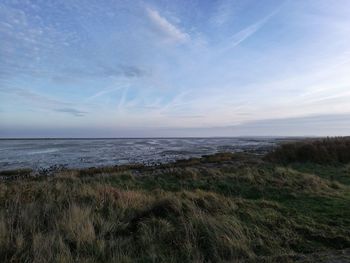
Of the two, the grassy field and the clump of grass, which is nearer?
the grassy field

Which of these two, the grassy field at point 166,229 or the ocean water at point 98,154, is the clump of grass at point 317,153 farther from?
the grassy field at point 166,229

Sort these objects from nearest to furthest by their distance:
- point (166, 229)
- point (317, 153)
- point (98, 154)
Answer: point (166, 229), point (317, 153), point (98, 154)

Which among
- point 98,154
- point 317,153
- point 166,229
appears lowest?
point 98,154

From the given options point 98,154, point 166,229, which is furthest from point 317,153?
point 98,154

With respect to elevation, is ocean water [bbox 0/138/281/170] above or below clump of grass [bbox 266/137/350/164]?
below

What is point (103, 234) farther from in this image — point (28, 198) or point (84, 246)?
point (28, 198)

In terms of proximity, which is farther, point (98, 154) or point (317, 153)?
point (98, 154)

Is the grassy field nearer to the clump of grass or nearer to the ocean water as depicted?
the clump of grass

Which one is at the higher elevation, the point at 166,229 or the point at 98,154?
the point at 166,229

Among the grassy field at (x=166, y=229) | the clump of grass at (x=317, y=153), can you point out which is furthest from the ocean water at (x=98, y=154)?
the grassy field at (x=166, y=229)

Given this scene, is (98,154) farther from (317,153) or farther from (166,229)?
(166,229)

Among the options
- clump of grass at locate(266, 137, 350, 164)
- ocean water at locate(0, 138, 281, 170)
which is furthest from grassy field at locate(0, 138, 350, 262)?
ocean water at locate(0, 138, 281, 170)

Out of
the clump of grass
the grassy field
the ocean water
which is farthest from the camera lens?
the ocean water

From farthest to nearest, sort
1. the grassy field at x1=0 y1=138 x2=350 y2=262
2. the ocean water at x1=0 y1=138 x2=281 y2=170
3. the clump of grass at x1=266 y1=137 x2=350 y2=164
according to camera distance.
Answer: the ocean water at x1=0 y1=138 x2=281 y2=170, the clump of grass at x1=266 y1=137 x2=350 y2=164, the grassy field at x1=0 y1=138 x2=350 y2=262
